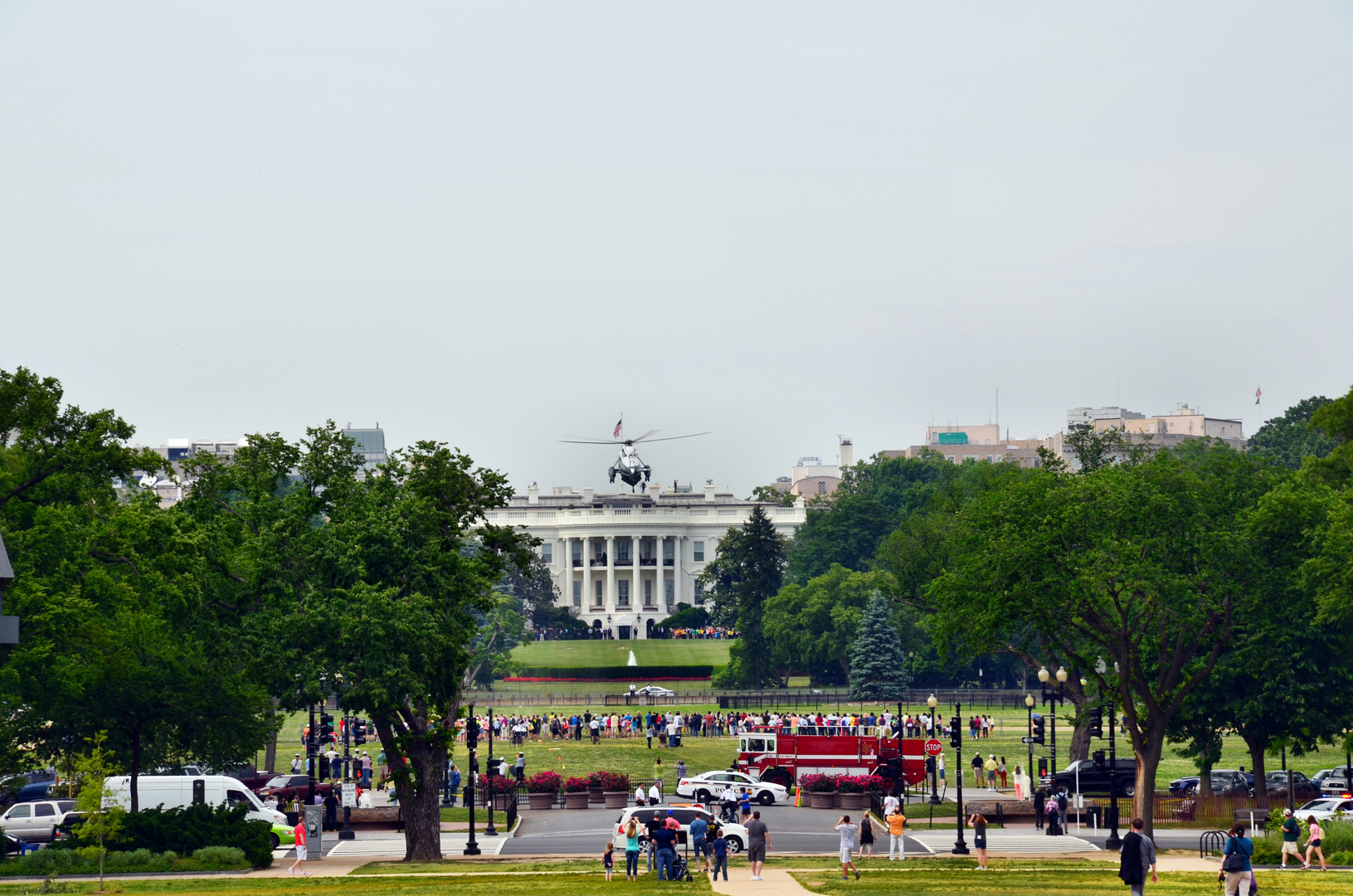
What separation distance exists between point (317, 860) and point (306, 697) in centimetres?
427

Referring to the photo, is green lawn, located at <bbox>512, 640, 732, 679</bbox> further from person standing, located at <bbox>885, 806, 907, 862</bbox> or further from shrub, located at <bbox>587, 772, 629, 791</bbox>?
person standing, located at <bbox>885, 806, 907, 862</bbox>

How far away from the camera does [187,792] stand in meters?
45.9

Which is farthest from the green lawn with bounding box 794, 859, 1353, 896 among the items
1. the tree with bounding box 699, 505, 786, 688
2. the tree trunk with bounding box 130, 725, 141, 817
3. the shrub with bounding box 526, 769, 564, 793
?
the tree with bounding box 699, 505, 786, 688

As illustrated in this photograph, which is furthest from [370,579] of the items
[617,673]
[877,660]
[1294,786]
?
[617,673]

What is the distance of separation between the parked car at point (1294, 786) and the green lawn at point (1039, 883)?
15.4 meters

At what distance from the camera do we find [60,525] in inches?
1582

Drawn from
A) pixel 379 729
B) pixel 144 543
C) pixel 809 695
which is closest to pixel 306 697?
pixel 379 729

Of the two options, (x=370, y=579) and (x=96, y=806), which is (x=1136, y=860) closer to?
(x=370, y=579)

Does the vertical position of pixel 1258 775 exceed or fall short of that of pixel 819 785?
it exceeds it

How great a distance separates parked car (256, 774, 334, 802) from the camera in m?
50.9

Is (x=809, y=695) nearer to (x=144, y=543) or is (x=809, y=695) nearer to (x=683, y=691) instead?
(x=683, y=691)

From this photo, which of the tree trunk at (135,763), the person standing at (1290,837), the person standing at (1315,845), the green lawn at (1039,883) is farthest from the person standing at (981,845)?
the tree trunk at (135,763)

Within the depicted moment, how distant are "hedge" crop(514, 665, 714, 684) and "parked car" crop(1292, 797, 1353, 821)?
192 ft

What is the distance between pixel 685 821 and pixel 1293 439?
83572 mm
